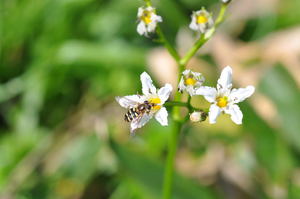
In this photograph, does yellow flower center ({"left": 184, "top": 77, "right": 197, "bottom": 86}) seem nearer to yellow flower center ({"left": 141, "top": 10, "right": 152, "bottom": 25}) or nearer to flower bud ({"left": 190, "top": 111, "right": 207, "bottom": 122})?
flower bud ({"left": 190, "top": 111, "right": 207, "bottom": 122})

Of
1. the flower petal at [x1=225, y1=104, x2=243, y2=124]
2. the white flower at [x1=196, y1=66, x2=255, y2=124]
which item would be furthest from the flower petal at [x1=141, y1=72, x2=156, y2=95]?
the flower petal at [x1=225, y1=104, x2=243, y2=124]

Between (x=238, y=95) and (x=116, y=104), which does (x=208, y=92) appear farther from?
(x=116, y=104)

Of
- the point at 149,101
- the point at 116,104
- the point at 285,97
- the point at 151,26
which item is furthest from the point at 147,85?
the point at 116,104

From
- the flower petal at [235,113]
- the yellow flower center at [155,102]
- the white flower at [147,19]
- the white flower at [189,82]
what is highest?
the white flower at [147,19]

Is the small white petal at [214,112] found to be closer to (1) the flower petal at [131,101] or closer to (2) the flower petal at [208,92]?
(2) the flower petal at [208,92]

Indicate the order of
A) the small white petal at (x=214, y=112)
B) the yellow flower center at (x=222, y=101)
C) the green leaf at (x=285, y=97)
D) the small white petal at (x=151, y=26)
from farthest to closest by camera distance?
the green leaf at (x=285, y=97) < the small white petal at (x=151, y=26) < the yellow flower center at (x=222, y=101) < the small white petal at (x=214, y=112)

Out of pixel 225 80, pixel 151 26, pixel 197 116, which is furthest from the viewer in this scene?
pixel 151 26

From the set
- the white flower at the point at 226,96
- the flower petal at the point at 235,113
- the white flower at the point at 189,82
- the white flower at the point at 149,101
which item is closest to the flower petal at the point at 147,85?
the white flower at the point at 149,101
